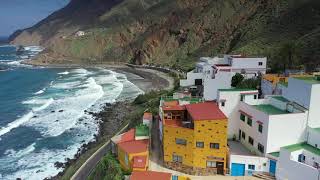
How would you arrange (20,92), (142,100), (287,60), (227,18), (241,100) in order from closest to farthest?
(241,100), (287,60), (142,100), (20,92), (227,18)

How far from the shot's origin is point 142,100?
55.8 meters

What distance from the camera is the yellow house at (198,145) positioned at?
2350 cm

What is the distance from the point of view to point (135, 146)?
84.7ft

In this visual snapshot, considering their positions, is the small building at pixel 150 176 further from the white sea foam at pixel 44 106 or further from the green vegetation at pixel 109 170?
the white sea foam at pixel 44 106

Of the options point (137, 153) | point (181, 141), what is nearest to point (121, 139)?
point (137, 153)

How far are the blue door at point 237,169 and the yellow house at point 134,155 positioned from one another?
5.27 meters

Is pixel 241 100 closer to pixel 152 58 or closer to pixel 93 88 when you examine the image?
pixel 93 88

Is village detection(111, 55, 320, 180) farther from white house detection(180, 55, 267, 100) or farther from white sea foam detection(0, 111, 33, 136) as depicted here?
white sea foam detection(0, 111, 33, 136)

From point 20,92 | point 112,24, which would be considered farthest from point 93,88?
point 112,24

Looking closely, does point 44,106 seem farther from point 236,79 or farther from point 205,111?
point 205,111

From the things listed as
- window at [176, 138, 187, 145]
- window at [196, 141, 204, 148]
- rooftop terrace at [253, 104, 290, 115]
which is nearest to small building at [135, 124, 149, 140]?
window at [176, 138, 187, 145]

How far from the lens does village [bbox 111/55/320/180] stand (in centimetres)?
2202

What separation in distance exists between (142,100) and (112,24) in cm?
13260

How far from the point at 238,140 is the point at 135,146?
7149 mm
